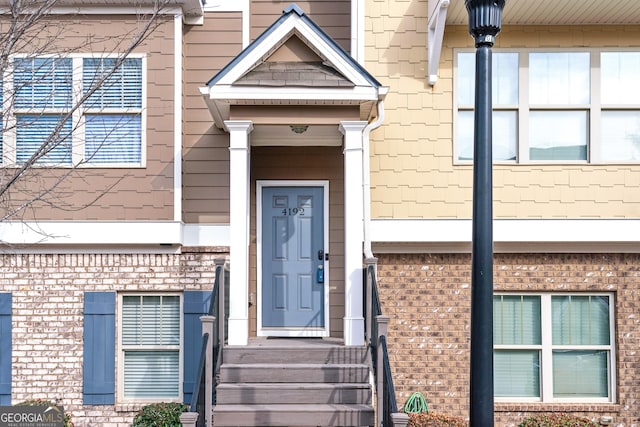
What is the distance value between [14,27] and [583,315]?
7.40 m

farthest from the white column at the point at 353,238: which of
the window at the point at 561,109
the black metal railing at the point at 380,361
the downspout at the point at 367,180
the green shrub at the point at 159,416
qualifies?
the green shrub at the point at 159,416

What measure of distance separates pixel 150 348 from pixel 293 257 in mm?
2174

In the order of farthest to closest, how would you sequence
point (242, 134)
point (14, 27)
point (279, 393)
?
point (242, 134) → point (279, 393) → point (14, 27)

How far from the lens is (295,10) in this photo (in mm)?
7805

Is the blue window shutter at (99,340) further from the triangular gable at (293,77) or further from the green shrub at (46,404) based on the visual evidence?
the triangular gable at (293,77)

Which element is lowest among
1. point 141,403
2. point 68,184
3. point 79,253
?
point 141,403

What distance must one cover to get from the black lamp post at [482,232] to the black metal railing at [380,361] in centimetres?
193

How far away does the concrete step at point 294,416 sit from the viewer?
718 cm

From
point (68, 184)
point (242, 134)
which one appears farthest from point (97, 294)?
point (242, 134)

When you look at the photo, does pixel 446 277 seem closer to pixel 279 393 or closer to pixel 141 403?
pixel 279 393

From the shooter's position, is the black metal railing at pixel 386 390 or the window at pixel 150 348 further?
the window at pixel 150 348

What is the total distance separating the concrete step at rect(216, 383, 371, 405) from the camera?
7.44 m

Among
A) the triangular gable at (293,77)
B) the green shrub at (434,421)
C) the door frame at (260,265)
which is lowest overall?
the green shrub at (434,421)

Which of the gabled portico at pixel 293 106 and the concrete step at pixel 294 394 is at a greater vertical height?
the gabled portico at pixel 293 106
